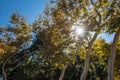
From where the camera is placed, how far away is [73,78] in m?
53.1

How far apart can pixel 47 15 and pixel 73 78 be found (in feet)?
76.2

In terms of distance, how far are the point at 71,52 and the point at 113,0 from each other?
35.4 ft

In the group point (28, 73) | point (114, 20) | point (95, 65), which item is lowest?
point (114, 20)

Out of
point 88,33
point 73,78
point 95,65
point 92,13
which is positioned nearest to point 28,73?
point 73,78

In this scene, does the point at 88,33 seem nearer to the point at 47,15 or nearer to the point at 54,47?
the point at 54,47

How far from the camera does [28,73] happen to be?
46.6 m

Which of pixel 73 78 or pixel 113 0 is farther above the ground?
pixel 73 78

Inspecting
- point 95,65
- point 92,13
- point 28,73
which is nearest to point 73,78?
point 95,65

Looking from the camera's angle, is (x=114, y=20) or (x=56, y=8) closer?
(x=114, y=20)

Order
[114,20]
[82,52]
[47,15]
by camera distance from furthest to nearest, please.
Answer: [47,15] < [82,52] < [114,20]

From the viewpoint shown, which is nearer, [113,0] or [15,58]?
[113,0]

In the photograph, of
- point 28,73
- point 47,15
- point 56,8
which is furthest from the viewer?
point 28,73

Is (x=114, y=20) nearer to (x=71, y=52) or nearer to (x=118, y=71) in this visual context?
(x=71, y=52)

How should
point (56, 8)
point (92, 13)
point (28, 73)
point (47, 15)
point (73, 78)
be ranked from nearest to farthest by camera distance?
point (92, 13), point (56, 8), point (47, 15), point (28, 73), point (73, 78)
